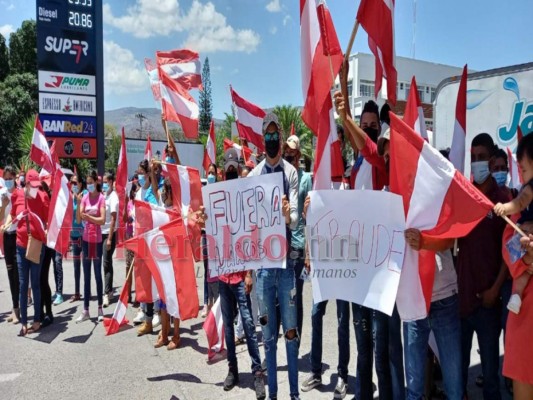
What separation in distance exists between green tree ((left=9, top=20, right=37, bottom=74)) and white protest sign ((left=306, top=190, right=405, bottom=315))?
33.5 metres

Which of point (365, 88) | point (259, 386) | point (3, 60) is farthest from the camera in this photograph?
point (365, 88)

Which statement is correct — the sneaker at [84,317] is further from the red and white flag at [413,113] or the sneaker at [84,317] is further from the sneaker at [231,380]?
the red and white flag at [413,113]

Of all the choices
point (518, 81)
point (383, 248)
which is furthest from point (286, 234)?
point (518, 81)

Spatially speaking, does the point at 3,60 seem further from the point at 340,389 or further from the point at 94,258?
the point at 340,389

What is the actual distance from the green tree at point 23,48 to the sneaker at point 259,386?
3304cm

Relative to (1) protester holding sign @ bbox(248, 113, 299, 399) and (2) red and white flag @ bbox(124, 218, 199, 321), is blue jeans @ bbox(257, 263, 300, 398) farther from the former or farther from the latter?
(2) red and white flag @ bbox(124, 218, 199, 321)

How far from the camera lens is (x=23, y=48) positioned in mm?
30266

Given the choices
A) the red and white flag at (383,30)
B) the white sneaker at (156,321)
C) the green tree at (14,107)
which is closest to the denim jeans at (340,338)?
the red and white flag at (383,30)

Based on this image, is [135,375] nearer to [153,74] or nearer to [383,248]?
[383,248]

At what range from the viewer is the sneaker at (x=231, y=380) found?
398 centimetres

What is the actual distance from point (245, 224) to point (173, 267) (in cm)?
125

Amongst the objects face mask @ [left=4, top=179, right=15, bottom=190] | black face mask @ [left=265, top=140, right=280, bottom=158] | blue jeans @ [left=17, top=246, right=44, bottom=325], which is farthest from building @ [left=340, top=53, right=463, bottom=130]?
black face mask @ [left=265, top=140, right=280, bottom=158]

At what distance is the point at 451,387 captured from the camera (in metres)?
2.80

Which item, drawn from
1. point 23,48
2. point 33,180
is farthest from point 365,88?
point 33,180
